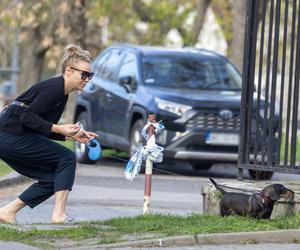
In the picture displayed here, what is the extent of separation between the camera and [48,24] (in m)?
31.8

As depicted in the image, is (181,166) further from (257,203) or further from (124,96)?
(257,203)

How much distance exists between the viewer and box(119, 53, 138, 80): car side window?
625 inches

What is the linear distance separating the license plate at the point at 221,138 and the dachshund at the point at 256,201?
5.57 meters

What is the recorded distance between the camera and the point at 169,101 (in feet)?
48.5

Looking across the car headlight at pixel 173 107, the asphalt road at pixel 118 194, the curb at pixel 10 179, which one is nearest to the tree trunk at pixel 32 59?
the asphalt road at pixel 118 194

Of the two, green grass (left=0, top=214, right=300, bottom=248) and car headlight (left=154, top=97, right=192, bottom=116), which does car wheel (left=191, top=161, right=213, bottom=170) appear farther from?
green grass (left=0, top=214, right=300, bottom=248)

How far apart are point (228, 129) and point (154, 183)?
1.54 metres

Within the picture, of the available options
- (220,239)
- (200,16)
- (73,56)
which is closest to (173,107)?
(73,56)

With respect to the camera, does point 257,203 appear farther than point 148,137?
No

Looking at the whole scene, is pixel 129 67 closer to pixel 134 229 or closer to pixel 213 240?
pixel 134 229

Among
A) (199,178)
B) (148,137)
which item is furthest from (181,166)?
(148,137)

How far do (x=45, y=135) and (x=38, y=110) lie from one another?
29cm

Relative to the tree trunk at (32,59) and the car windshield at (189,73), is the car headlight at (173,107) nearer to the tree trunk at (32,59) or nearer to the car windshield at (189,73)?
the car windshield at (189,73)

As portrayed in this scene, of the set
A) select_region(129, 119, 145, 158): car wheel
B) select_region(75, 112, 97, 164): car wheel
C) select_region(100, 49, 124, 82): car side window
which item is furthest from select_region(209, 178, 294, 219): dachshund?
select_region(75, 112, 97, 164): car wheel
